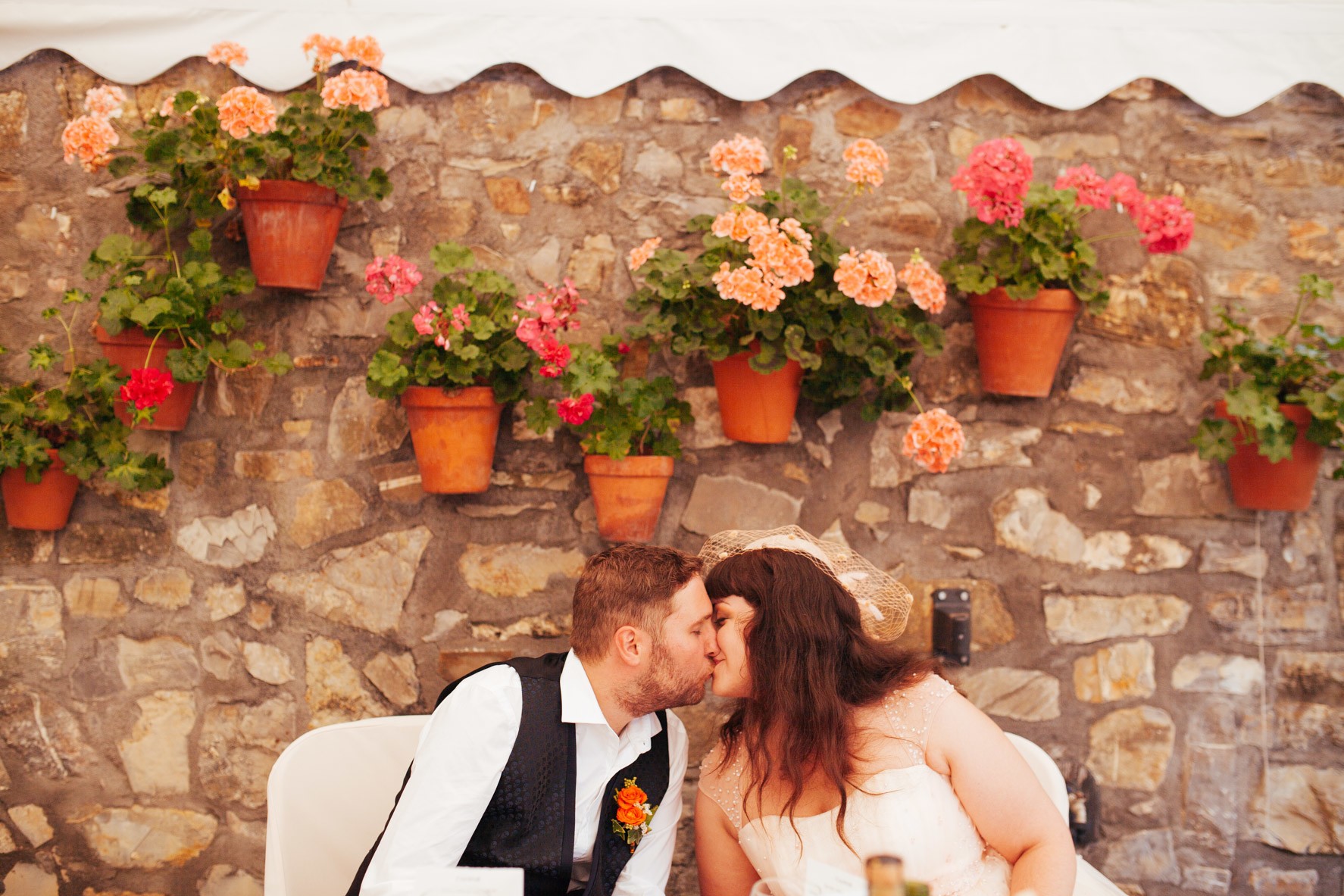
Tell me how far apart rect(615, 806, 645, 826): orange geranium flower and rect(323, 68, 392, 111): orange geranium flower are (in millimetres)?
1565

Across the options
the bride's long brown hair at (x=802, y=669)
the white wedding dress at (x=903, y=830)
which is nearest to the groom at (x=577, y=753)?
the bride's long brown hair at (x=802, y=669)

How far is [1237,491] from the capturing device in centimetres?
240

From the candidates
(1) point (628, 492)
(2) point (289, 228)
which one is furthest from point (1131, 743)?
(2) point (289, 228)

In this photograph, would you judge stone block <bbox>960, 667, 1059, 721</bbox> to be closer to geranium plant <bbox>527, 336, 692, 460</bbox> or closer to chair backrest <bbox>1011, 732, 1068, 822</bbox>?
chair backrest <bbox>1011, 732, 1068, 822</bbox>

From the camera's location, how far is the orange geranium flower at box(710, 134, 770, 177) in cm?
220

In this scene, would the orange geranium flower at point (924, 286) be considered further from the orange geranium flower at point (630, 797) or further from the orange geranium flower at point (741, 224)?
the orange geranium flower at point (630, 797)

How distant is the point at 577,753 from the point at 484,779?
0.19 meters

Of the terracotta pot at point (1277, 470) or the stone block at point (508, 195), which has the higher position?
the stone block at point (508, 195)

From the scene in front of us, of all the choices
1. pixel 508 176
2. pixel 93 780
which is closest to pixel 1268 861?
pixel 508 176

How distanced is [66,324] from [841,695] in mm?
2002

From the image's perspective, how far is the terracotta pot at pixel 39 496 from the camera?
89.0 inches

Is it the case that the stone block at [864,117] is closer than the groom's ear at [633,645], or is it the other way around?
the groom's ear at [633,645]

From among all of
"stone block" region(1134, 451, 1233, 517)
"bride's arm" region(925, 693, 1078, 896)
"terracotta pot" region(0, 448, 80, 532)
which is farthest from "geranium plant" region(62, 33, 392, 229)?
"stone block" region(1134, 451, 1233, 517)

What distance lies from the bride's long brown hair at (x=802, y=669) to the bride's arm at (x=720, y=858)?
0.35ft
